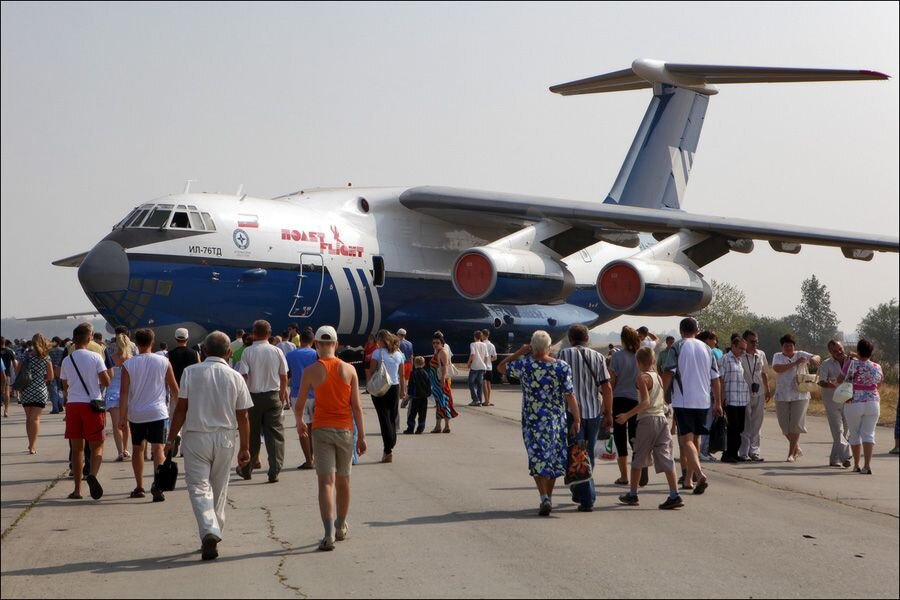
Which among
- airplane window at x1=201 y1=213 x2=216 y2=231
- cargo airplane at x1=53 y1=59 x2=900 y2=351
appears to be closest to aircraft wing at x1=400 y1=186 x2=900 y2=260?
cargo airplane at x1=53 y1=59 x2=900 y2=351

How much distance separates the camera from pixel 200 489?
294 inches

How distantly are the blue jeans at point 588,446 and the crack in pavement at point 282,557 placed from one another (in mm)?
2470

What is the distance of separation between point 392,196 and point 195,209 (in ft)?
17.4

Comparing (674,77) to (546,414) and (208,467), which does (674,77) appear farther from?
(208,467)

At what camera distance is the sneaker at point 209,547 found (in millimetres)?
7176

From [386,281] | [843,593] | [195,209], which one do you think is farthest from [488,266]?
[843,593]

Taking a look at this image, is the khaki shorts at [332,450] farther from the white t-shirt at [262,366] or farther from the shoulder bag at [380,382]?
the shoulder bag at [380,382]

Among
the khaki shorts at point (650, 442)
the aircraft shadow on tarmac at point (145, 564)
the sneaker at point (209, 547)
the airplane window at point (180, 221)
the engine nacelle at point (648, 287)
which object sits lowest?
the aircraft shadow on tarmac at point (145, 564)

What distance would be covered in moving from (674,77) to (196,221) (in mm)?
12759

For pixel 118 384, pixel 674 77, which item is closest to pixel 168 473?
pixel 118 384

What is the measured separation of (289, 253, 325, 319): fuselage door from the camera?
73.6 feet

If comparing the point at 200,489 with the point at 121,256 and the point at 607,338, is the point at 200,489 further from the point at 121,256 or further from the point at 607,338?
the point at 607,338

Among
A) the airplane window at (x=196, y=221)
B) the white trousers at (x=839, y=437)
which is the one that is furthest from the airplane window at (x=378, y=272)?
the white trousers at (x=839, y=437)

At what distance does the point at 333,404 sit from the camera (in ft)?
26.3
